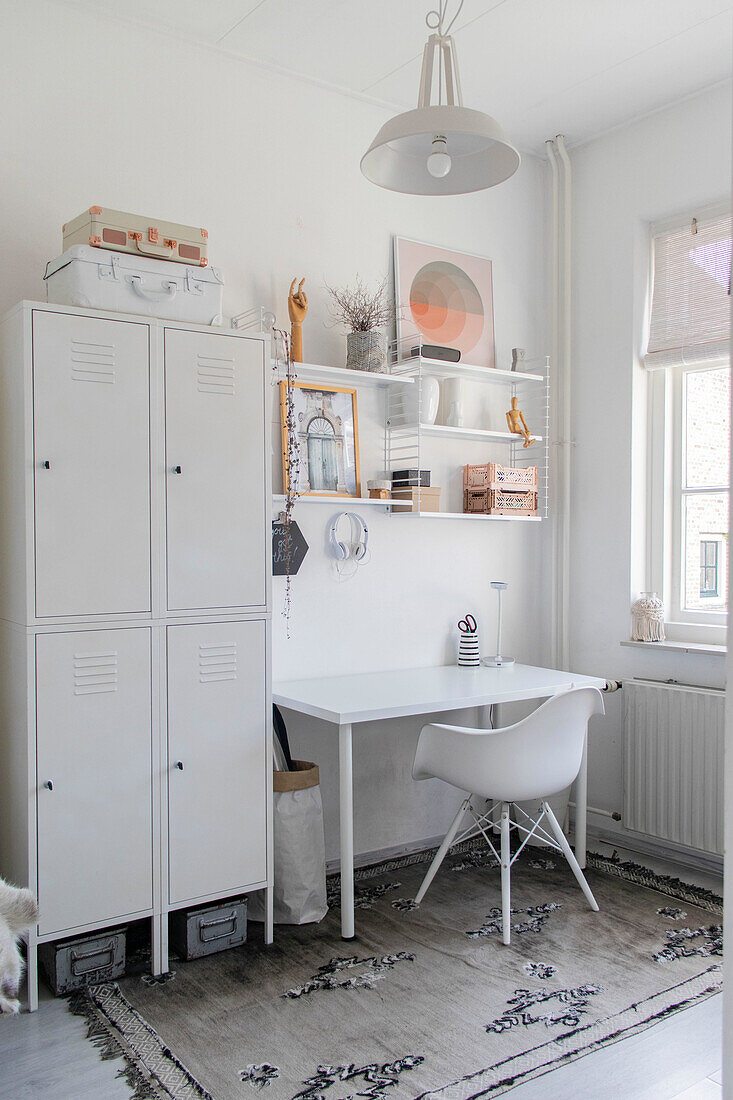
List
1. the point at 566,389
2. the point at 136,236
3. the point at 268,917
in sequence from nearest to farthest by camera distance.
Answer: the point at 136,236 < the point at 268,917 < the point at 566,389

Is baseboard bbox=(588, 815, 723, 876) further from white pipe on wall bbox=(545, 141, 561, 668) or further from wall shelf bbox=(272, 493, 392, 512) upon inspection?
wall shelf bbox=(272, 493, 392, 512)

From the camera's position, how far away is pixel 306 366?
3.10 m

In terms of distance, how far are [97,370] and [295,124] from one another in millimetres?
1449

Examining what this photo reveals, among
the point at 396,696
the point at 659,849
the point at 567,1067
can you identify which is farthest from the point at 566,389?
the point at 567,1067

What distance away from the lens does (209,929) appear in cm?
268

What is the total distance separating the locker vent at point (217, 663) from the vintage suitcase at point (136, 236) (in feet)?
3.80

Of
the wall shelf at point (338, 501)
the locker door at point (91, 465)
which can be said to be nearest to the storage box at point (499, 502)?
the wall shelf at point (338, 501)

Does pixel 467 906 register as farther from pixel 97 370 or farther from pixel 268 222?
pixel 268 222

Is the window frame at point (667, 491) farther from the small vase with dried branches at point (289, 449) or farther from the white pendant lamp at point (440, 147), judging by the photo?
the white pendant lamp at point (440, 147)

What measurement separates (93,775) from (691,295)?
285 centimetres

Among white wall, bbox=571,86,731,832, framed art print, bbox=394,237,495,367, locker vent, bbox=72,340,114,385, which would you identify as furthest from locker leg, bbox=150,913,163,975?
framed art print, bbox=394,237,495,367

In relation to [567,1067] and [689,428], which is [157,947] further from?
[689,428]

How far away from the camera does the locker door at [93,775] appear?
239 cm

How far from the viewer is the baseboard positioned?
3338 mm
